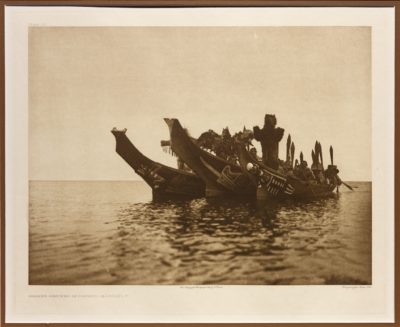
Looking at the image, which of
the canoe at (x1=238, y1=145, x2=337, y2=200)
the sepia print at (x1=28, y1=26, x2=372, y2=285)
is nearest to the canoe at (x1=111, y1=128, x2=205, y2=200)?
the sepia print at (x1=28, y1=26, x2=372, y2=285)

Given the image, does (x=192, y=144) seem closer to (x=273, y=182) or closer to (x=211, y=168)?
(x=211, y=168)

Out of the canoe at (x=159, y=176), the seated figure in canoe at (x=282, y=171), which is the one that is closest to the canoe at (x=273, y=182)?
the seated figure in canoe at (x=282, y=171)

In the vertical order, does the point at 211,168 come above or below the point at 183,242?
above

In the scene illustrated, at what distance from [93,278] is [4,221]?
12.5 inches

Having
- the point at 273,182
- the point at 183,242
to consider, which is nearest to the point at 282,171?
the point at 273,182

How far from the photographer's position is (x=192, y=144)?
1323mm

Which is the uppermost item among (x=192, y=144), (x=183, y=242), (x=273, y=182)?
(x=192, y=144)

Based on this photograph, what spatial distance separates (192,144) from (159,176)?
0.45 feet

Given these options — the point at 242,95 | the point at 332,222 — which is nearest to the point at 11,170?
the point at 242,95

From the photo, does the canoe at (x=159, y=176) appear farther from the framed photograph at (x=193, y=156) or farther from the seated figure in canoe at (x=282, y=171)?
the seated figure in canoe at (x=282, y=171)

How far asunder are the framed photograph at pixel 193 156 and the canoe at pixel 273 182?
1.5 inches

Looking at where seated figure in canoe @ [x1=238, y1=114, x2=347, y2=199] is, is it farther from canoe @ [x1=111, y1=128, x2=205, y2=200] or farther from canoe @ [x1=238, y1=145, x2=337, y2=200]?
canoe @ [x1=111, y1=128, x2=205, y2=200]

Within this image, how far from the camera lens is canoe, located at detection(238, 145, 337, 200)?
1346 millimetres

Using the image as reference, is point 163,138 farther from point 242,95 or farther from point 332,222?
point 332,222
